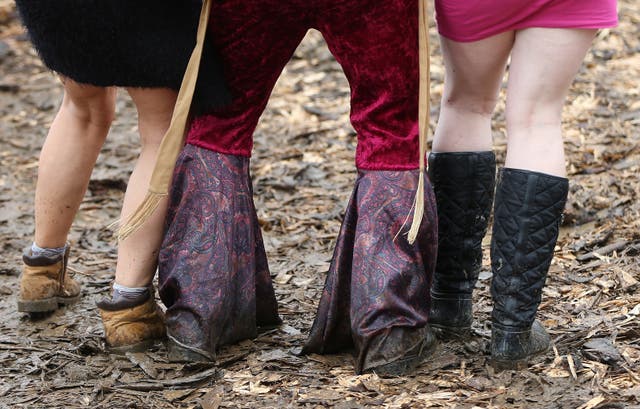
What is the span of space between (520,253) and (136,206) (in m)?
1.21

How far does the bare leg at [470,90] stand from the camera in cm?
279

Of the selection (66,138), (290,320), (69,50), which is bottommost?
(290,320)

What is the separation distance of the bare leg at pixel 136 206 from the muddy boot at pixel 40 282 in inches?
20.0

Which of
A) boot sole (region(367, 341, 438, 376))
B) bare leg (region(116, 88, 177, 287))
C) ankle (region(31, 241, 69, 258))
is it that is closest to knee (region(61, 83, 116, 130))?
bare leg (region(116, 88, 177, 287))

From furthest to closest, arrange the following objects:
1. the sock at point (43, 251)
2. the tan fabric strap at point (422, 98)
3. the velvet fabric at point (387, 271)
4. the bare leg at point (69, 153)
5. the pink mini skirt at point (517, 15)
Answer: the sock at point (43, 251) < the bare leg at point (69, 153) < the velvet fabric at point (387, 271) < the tan fabric strap at point (422, 98) < the pink mini skirt at point (517, 15)

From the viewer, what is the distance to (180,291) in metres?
2.98

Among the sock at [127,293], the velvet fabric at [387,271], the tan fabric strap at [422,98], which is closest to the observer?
the tan fabric strap at [422,98]

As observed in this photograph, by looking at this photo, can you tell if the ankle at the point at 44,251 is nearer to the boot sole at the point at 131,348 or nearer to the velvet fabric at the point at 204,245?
the boot sole at the point at 131,348

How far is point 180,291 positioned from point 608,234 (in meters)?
1.82

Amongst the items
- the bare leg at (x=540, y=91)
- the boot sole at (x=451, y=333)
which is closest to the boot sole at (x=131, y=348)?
the boot sole at (x=451, y=333)

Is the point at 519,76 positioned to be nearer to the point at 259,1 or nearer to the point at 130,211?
the point at 259,1

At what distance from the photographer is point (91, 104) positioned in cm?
319

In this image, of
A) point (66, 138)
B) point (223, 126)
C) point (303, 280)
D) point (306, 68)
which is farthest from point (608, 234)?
point (306, 68)

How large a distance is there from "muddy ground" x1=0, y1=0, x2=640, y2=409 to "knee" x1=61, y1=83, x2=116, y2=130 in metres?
0.75
